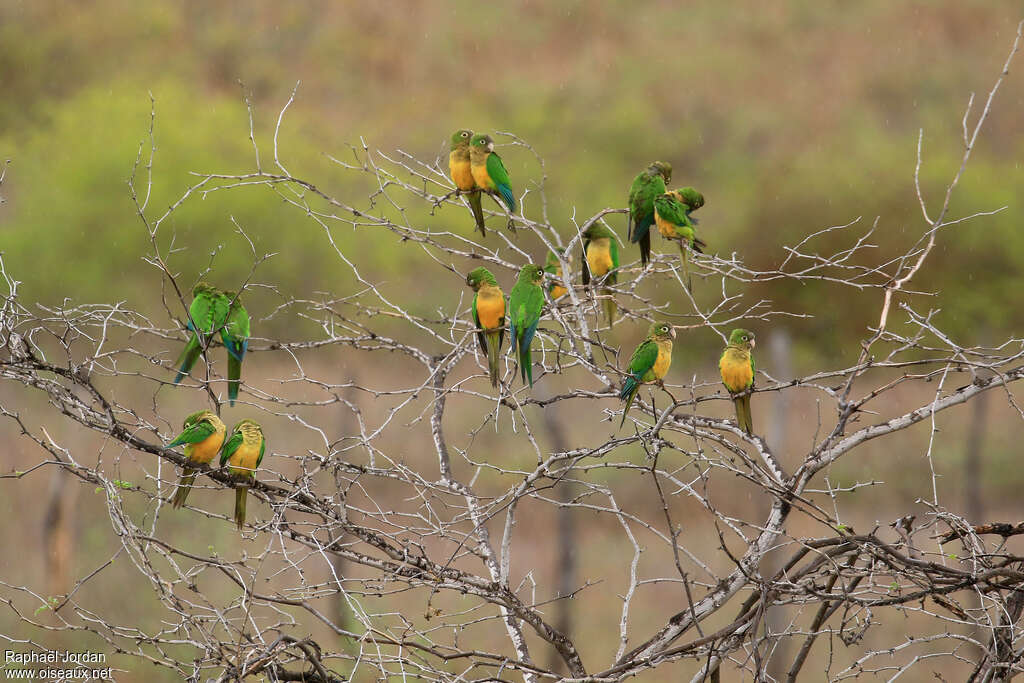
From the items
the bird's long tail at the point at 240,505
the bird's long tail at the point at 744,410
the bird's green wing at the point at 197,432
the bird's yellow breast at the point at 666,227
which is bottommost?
the bird's long tail at the point at 240,505

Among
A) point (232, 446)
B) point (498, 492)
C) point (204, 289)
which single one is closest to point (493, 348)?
point (232, 446)

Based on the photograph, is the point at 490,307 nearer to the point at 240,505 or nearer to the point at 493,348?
the point at 493,348

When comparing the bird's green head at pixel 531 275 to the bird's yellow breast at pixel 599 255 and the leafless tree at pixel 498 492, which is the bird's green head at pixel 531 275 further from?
the bird's yellow breast at pixel 599 255

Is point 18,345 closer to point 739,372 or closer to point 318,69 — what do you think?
point 739,372

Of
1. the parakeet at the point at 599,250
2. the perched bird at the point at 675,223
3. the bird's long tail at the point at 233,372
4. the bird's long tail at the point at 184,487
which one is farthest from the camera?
the parakeet at the point at 599,250

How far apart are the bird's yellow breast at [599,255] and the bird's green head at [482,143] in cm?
69

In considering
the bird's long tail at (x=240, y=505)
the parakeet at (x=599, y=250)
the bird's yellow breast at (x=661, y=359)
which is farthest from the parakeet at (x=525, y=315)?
the bird's long tail at (x=240, y=505)

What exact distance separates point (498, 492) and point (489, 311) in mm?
8896

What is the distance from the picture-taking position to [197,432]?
310cm

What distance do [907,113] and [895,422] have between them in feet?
62.9

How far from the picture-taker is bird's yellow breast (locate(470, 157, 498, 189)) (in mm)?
3818

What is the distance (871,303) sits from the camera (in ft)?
53.5

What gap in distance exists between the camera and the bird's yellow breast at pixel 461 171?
3.91 metres

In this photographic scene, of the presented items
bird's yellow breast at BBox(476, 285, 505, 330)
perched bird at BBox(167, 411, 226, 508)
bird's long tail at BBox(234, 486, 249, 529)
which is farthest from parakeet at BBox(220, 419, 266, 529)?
bird's yellow breast at BBox(476, 285, 505, 330)
